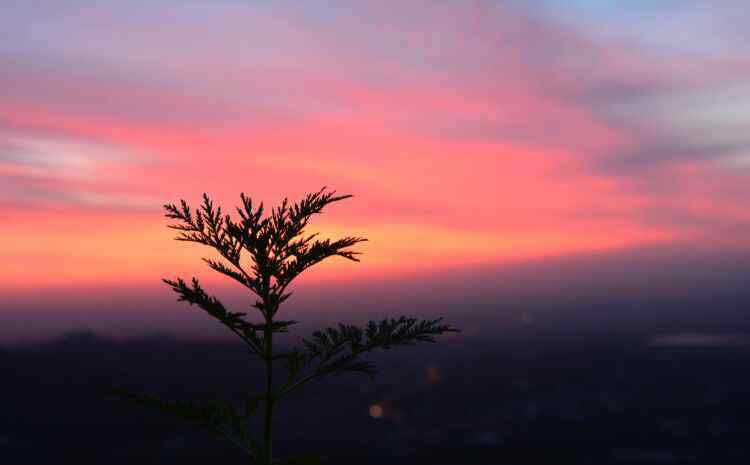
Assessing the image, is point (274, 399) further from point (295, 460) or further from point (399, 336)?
point (399, 336)

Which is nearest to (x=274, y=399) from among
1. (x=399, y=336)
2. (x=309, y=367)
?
(x=309, y=367)

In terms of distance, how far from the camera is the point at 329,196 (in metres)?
8.38

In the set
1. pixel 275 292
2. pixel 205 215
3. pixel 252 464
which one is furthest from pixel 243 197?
pixel 252 464

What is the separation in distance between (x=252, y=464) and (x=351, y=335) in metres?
2.08

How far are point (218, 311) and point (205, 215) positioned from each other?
51.1 inches

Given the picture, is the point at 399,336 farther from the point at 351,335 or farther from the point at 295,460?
the point at 295,460

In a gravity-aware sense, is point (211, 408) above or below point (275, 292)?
below

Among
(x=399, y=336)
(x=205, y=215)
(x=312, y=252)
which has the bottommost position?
(x=399, y=336)

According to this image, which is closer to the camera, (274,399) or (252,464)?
(274,399)

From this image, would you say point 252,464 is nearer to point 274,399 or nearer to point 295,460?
point 295,460

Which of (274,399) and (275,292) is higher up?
(275,292)

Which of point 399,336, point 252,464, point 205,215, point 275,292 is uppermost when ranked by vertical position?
point 205,215

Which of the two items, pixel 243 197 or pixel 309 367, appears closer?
pixel 243 197

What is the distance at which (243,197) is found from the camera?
26.7 feet
